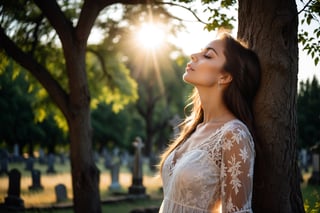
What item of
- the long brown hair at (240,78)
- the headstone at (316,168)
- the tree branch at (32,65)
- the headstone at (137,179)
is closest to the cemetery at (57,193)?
the headstone at (137,179)

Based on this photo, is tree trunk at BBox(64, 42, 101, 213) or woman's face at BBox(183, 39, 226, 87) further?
tree trunk at BBox(64, 42, 101, 213)

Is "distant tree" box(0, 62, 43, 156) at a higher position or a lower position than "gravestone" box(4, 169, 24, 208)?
higher

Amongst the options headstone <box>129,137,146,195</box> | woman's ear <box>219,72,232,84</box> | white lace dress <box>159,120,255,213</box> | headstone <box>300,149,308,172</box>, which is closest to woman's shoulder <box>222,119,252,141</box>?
white lace dress <box>159,120,255,213</box>

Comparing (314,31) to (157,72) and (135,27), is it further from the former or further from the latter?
(157,72)

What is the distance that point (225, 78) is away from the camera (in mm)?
3000

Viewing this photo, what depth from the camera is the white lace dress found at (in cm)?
263

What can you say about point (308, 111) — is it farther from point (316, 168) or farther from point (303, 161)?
point (316, 168)

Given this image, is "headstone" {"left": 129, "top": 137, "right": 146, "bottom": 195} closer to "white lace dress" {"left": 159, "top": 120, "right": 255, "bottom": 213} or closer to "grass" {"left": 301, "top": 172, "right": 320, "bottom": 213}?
"grass" {"left": 301, "top": 172, "right": 320, "bottom": 213}

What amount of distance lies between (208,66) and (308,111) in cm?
2339

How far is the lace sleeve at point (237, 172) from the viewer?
2.62 meters

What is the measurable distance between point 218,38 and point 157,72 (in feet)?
123

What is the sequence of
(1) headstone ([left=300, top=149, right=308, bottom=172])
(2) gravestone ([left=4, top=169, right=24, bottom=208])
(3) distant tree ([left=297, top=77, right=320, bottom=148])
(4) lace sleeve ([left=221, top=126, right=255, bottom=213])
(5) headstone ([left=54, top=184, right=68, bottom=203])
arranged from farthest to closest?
(1) headstone ([left=300, top=149, right=308, bottom=172]) < (3) distant tree ([left=297, top=77, right=320, bottom=148]) < (5) headstone ([left=54, top=184, right=68, bottom=203]) < (2) gravestone ([left=4, top=169, right=24, bottom=208]) < (4) lace sleeve ([left=221, top=126, right=255, bottom=213])

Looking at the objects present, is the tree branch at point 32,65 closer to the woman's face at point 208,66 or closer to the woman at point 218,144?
the woman at point 218,144

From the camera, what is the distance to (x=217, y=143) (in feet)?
9.29
